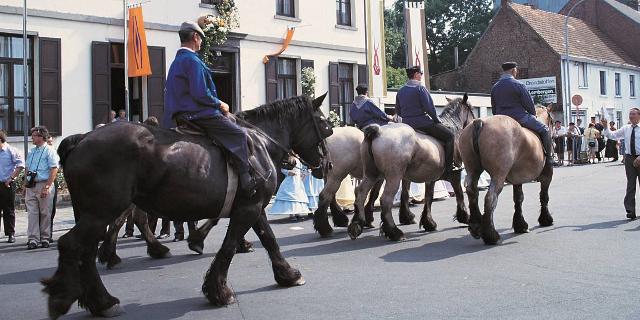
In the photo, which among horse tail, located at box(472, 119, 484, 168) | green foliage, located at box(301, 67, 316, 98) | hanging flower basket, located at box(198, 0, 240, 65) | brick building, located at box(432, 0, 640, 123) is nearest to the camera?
horse tail, located at box(472, 119, 484, 168)

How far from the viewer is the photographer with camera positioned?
11195 mm

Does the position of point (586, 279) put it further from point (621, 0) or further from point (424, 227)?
point (621, 0)

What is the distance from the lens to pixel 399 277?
7.14 m

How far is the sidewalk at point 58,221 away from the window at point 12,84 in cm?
290

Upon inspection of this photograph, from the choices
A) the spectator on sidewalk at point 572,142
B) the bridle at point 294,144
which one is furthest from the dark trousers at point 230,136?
the spectator on sidewalk at point 572,142

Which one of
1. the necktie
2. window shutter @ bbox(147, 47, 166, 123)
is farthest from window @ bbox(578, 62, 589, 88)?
the necktie

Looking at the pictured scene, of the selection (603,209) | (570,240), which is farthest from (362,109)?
(603,209)

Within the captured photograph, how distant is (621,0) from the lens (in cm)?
6394

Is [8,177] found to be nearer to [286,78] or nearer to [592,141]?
[286,78]

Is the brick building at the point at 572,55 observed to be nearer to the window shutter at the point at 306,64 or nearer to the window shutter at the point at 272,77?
the window shutter at the point at 306,64

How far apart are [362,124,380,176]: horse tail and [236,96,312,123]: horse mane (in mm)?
2214

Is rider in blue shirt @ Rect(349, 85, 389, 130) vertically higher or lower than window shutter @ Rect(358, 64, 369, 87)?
lower

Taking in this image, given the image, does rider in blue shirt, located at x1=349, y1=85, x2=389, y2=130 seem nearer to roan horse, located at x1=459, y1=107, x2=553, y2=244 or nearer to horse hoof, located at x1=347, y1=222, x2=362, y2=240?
roan horse, located at x1=459, y1=107, x2=553, y2=244

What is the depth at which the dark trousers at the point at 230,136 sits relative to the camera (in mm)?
6328
